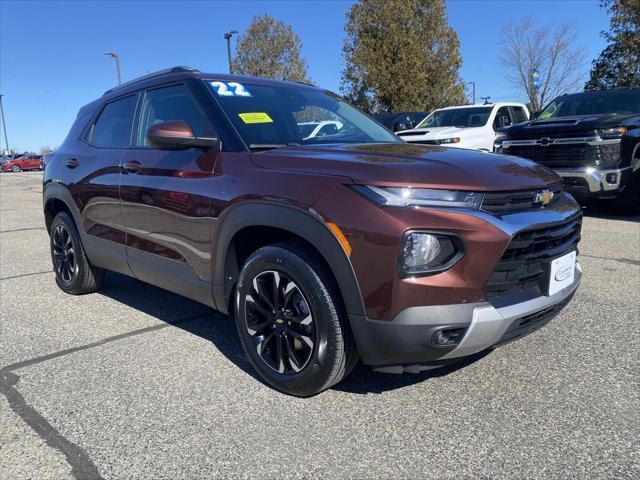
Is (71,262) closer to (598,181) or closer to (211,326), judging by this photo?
(211,326)

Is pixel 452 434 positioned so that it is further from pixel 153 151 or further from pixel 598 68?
pixel 598 68

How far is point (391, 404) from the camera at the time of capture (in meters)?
2.72

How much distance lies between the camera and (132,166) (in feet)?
12.2

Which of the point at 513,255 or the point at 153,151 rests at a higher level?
the point at 153,151

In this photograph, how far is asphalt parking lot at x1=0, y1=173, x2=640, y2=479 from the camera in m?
2.25

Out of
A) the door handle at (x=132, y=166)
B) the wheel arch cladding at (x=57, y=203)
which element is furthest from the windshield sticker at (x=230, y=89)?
the wheel arch cladding at (x=57, y=203)

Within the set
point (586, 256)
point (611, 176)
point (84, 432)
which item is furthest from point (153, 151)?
point (611, 176)

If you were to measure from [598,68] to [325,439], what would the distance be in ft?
81.8

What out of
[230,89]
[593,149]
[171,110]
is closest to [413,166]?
[230,89]

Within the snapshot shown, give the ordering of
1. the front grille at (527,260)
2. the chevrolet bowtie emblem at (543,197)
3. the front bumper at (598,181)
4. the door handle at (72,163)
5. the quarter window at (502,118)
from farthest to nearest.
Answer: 1. the quarter window at (502,118)
2. the front bumper at (598,181)
3. the door handle at (72,163)
4. the chevrolet bowtie emblem at (543,197)
5. the front grille at (527,260)

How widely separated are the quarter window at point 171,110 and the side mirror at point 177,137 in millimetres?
137

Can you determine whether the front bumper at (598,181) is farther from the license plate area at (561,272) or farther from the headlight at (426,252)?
the headlight at (426,252)

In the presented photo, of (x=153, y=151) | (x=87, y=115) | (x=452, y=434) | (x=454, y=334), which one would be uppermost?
(x=87, y=115)

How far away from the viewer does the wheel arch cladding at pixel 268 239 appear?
2391 millimetres
